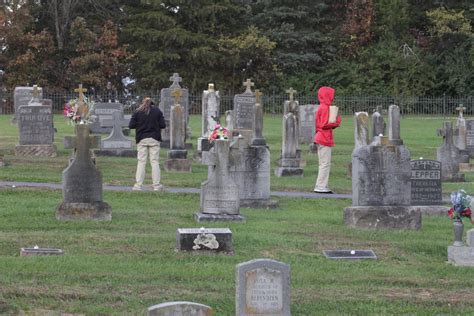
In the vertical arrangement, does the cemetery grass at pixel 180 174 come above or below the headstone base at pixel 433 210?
above

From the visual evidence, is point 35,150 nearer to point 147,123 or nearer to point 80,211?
point 147,123

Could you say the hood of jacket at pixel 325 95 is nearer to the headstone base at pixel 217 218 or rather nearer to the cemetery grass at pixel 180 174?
the cemetery grass at pixel 180 174

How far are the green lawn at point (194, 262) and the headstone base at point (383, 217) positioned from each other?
250 mm

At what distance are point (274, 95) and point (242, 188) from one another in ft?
126

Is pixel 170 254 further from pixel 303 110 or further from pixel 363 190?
pixel 303 110

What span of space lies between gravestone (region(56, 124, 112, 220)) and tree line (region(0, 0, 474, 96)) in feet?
137

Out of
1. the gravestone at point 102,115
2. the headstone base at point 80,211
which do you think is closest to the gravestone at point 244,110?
the gravestone at point 102,115

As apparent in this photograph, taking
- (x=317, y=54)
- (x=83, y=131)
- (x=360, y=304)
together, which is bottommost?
(x=360, y=304)

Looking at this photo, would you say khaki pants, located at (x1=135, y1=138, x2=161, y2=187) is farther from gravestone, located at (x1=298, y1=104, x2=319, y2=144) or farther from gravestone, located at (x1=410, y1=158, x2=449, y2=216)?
gravestone, located at (x1=298, y1=104, x2=319, y2=144)

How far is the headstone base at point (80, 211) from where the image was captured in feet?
49.2

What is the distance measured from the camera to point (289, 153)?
24.9 metres

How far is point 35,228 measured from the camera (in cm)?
1434

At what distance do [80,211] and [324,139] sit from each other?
6363mm

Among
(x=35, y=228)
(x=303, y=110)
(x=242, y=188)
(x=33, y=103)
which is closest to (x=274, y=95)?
(x=303, y=110)
